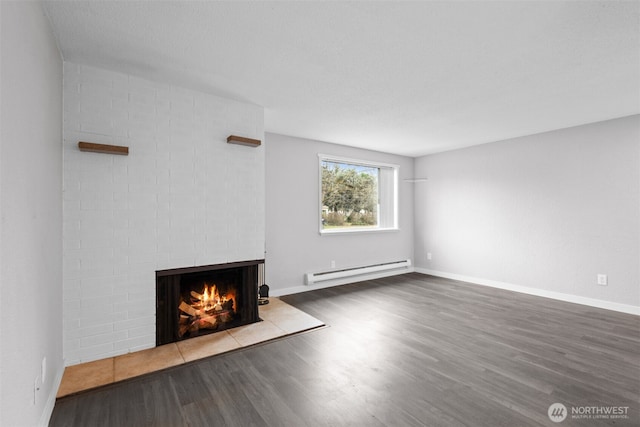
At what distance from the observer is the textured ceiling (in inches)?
73.7

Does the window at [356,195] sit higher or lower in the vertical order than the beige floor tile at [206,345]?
higher

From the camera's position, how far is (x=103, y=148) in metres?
2.50

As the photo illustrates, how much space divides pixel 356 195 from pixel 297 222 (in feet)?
4.87

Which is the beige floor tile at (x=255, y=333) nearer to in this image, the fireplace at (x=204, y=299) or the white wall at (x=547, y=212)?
the fireplace at (x=204, y=299)

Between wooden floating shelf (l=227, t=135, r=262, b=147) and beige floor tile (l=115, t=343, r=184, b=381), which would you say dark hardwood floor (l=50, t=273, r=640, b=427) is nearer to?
Answer: beige floor tile (l=115, t=343, r=184, b=381)

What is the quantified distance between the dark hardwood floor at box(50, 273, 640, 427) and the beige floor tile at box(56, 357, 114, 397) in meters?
0.09

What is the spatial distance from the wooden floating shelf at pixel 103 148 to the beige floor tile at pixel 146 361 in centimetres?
173

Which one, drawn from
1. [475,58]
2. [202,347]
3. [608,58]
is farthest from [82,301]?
[608,58]

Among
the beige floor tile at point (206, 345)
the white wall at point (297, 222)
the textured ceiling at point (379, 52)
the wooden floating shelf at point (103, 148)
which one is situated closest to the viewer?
the textured ceiling at point (379, 52)

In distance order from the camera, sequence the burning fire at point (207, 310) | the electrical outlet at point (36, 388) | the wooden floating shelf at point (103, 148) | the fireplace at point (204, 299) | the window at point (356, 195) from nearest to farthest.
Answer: the electrical outlet at point (36, 388), the wooden floating shelf at point (103, 148), the fireplace at point (204, 299), the burning fire at point (207, 310), the window at point (356, 195)

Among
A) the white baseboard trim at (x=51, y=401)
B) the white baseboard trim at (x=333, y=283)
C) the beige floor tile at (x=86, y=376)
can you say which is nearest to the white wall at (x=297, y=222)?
the white baseboard trim at (x=333, y=283)

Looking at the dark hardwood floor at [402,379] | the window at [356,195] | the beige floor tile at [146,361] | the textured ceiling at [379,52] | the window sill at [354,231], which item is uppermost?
the textured ceiling at [379,52]

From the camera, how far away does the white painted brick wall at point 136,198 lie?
2490 mm

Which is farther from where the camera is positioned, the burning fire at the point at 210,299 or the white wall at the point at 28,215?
the burning fire at the point at 210,299
